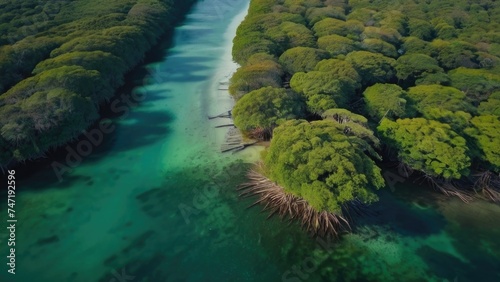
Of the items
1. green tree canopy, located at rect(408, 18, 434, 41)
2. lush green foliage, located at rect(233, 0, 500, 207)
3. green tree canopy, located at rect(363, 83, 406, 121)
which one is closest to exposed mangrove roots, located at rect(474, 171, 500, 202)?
lush green foliage, located at rect(233, 0, 500, 207)

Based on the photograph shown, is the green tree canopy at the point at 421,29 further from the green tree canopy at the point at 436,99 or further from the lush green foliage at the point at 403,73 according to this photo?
the green tree canopy at the point at 436,99

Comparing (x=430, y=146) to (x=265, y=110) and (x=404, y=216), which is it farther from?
(x=265, y=110)

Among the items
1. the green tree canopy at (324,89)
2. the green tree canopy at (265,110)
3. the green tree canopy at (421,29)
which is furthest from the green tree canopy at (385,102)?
the green tree canopy at (421,29)

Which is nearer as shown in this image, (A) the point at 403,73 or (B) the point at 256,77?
(B) the point at 256,77

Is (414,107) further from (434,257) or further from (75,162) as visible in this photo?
(75,162)

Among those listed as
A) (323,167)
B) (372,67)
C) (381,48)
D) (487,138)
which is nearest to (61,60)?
(323,167)

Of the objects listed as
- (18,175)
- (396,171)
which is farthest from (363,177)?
(18,175)
